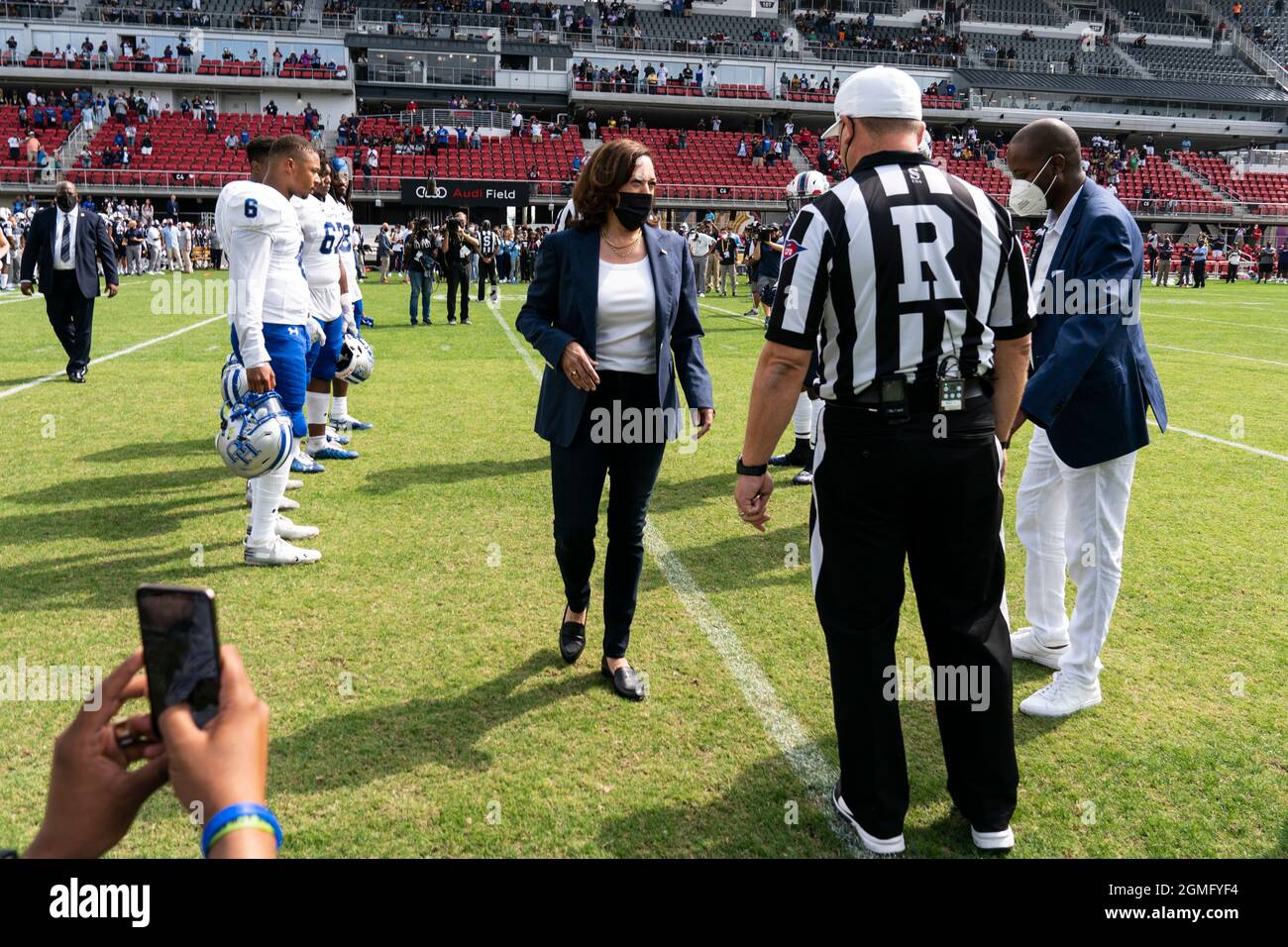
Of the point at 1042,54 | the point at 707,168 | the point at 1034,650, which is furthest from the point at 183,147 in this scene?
the point at 1042,54

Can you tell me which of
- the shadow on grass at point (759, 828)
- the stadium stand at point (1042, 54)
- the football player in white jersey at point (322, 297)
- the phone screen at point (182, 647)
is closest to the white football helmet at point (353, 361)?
the football player in white jersey at point (322, 297)

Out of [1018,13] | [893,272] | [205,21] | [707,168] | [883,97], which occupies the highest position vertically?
[1018,13]

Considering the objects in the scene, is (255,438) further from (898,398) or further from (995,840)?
(995,840)

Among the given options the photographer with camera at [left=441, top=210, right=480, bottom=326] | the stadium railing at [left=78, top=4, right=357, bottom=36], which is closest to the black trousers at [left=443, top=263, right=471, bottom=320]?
the photographer with camera at [left=441, top=210, right=480, bottom=326]

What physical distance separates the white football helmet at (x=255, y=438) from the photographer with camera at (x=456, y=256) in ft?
41.0

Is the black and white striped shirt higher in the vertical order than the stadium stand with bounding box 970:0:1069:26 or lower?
lower

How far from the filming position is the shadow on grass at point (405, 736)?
3521 mm

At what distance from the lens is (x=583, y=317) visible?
4.05 m

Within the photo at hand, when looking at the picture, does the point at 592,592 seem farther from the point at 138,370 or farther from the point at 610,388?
the point at 138,370

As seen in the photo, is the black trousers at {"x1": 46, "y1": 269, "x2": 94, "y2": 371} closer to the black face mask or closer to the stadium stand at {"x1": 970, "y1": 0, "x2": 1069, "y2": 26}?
the black face mask

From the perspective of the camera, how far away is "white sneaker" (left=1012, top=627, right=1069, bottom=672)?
15.1 feet

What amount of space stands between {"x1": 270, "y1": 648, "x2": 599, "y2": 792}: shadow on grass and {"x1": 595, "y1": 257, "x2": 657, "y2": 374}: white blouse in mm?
1434

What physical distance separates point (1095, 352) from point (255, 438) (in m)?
4.35

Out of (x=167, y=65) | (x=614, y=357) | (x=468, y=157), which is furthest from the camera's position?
(x=167, y=65)
